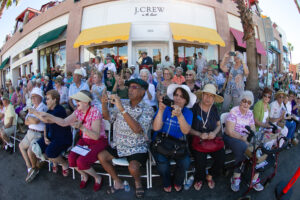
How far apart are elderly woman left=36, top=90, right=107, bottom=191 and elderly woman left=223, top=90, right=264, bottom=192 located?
218 centimetres

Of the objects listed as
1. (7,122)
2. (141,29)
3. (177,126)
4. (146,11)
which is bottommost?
(7,122)

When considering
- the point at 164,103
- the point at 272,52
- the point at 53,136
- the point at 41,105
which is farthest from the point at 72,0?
the point at 272,52

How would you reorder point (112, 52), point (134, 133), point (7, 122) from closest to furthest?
1. point (134, 133)
2. point (7, 122)
3. point (112, 52)

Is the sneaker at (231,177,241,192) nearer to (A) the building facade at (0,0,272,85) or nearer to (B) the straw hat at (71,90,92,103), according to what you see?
(B) the straw hat at (71,90,92,103)

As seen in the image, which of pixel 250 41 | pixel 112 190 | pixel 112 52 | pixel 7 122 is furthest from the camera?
pixel 112 52

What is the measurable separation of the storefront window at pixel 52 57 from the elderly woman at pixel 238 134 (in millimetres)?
11572

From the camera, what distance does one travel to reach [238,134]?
2.66 m

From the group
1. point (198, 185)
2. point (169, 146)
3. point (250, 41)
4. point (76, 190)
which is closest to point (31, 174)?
point (76, 190)

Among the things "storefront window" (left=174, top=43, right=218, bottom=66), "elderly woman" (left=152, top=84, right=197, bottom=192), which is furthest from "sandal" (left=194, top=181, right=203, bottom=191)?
"storefront window" (left=174, top=43, right=218, bottom=66)

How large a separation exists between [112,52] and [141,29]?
241 centimetres

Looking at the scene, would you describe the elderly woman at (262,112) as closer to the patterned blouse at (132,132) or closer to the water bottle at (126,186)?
the patterned blouse at (132,132)

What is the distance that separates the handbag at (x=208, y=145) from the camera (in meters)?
2.39

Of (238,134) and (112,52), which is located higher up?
(112,52)

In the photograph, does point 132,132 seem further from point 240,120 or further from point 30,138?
point 30,138
